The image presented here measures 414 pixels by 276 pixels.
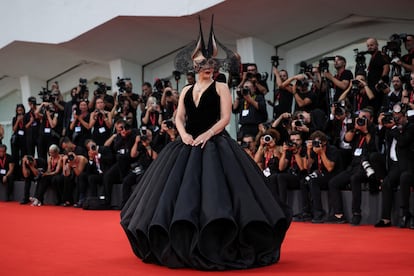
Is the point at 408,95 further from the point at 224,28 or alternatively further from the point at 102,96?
the point at 102,96

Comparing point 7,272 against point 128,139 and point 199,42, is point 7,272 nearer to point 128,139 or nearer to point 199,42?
point 199,42

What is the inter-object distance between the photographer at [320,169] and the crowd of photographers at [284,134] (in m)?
0.01

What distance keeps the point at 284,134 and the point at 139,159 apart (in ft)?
6.87

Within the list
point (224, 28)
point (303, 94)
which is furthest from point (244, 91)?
point (224, 28)

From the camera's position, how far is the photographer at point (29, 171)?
469 inches

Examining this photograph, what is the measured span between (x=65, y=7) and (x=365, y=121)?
819 cm

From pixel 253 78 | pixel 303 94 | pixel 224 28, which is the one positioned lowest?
pixel 303 94

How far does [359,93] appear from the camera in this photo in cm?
902

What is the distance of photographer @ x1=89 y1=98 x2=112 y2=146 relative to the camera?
1134 centimetres

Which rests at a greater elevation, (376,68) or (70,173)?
(376,68)

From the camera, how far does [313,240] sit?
5.96 meters

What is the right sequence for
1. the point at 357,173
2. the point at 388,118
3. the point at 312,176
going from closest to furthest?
the point at 388,118, the point at 357,173, the point at 312,176

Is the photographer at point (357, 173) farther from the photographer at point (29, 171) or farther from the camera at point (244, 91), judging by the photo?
the photographer at point (29, 171)

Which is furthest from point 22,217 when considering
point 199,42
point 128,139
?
point 199,42
